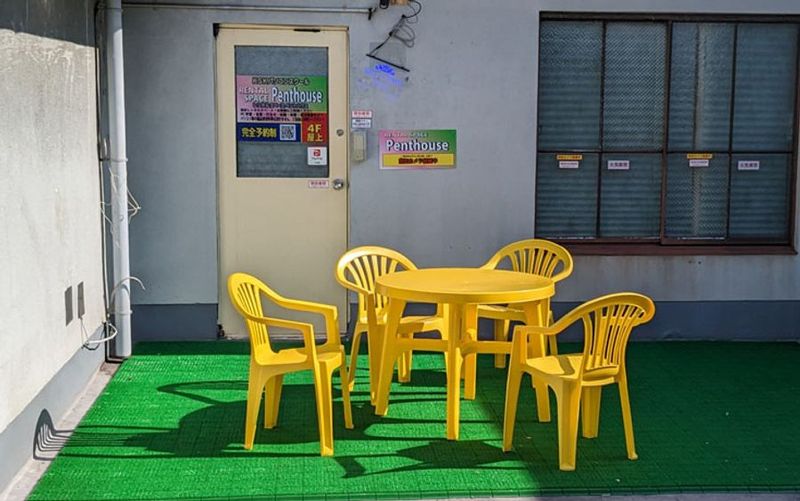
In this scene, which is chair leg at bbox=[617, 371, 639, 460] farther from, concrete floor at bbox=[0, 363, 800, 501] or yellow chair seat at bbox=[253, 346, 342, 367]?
yellow chair seat at bbox=[253, 346, 342, 367]

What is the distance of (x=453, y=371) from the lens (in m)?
4.44

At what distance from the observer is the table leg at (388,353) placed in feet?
15.6

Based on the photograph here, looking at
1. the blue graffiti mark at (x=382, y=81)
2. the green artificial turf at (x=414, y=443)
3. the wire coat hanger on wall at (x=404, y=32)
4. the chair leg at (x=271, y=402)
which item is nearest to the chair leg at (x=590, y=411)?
the green artificial turf at (x=414, y=443)

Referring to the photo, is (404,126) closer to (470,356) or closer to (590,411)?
(470,356)

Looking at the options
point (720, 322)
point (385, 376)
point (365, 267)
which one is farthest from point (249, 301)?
point (720, 322)

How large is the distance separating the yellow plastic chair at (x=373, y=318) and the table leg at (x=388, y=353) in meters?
0.12

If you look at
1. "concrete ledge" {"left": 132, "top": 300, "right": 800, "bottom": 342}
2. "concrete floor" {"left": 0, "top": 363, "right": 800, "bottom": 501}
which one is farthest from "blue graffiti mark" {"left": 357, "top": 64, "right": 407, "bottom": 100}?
"concrete floor" {"left": 0, "top": 363, "right": 800, "bottom": 501}

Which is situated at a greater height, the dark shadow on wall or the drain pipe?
the dark shadow on wall

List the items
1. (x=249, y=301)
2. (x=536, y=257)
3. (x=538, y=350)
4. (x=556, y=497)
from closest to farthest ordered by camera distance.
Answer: (x=556, y=497) < (x=249, y=301) < (x=538, y=350) < (x=536, y=257)

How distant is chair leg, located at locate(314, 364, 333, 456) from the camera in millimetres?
4305

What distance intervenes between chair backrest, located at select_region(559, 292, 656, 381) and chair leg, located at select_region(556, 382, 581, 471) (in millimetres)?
96

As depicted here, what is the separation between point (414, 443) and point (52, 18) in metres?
2.81

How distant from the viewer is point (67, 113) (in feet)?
16.5

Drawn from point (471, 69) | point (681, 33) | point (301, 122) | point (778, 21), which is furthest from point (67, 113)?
point (778, 21)
